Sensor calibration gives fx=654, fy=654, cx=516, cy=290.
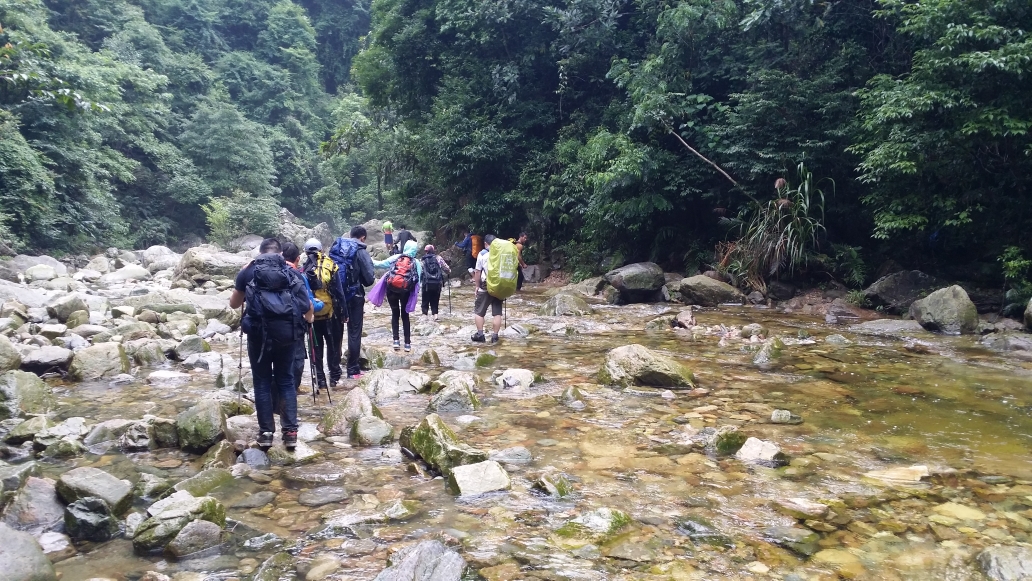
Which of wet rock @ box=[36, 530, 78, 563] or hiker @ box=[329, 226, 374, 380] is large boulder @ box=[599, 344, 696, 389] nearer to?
hiker @ box=[329, 226, 374, 380]

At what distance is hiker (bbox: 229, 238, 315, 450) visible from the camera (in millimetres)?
5039

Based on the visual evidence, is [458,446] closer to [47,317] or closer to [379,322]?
[379,322]

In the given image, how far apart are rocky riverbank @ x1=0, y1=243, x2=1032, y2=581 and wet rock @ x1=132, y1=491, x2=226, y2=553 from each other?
0.01 m

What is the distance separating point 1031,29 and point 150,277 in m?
24.0

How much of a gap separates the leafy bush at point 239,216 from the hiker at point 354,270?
2923cm

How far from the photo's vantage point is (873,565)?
3406 millimetres

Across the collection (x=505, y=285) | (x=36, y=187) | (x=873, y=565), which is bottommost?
(x=873, y=565)

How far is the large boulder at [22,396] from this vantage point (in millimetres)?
6031

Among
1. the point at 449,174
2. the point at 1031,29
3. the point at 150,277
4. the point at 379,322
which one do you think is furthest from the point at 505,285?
the point at 150,277

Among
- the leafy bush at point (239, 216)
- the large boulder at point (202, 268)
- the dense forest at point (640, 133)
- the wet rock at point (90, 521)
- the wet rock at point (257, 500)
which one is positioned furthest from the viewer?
the leafy bush at point (239, 216)

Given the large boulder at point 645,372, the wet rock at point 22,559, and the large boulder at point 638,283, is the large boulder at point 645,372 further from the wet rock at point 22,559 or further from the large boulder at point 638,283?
the large boulder at point 638,283

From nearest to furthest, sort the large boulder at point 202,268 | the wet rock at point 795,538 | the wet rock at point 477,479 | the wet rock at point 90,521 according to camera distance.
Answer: the wet rock at point 795,538 < the wet rock at point 90,521 < the wet rock at point 477,479 < the large boulder at point 202,268

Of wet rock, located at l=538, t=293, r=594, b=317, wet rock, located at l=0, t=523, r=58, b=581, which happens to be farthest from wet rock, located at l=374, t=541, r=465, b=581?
wet rock, located at l=538, t=293, r=594, b=317

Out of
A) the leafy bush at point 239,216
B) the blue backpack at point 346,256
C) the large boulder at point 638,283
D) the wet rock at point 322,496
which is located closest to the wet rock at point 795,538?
the wet rock at point 322,496
